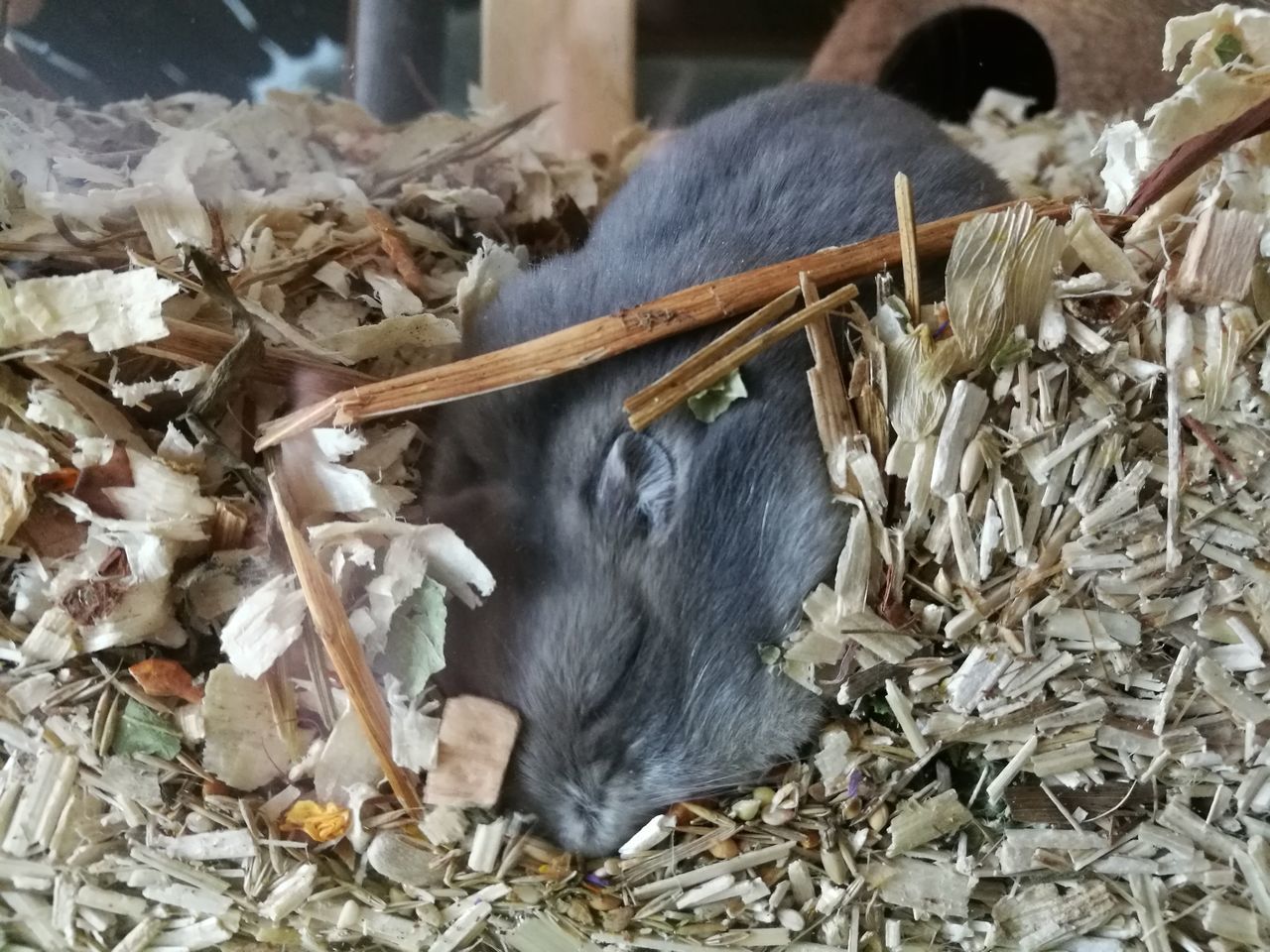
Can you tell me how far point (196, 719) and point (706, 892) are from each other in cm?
60

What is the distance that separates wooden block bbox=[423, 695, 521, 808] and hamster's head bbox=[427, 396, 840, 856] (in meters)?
0.02

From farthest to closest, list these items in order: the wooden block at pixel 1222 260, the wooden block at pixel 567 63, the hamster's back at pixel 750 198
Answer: the wooden block at pixel 567 63 → the hamster's back at pixel 750 198 → the wooden block at pixel 1222 260

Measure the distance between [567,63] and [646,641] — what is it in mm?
1255

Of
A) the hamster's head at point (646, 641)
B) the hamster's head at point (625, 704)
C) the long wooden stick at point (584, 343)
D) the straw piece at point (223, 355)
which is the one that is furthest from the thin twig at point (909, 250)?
the straw piece at point (223, 355)

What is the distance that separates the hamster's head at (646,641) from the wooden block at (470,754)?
2cm

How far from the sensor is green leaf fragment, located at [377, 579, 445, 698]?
3.70 ft

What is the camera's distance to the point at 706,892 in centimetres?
121

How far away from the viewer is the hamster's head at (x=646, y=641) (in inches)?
46.4

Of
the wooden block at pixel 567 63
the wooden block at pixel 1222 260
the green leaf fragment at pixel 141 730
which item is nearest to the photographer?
the wooden block at pixel 1222 260

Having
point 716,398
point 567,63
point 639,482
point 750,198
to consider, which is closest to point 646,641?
point 639,482

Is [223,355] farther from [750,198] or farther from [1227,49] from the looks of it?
[1227,49]

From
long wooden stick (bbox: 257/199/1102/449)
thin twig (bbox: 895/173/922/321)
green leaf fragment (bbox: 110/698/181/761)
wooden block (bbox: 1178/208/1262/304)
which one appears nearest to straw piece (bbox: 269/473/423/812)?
long wooden stick (bbox: 257/199/1102/449)

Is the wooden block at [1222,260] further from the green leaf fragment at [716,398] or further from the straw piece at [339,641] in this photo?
the straw piece at [339,641]

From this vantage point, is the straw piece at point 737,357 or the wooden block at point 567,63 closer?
the straw piece at point 737,357
